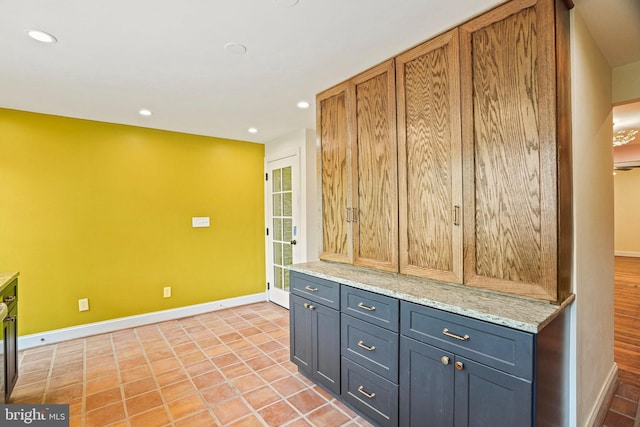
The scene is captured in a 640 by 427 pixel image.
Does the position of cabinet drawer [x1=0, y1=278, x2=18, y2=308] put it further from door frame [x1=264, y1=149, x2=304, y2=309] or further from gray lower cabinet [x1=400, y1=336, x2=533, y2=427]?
door frame [x1=264, y1=149, x2=304, y2=309]

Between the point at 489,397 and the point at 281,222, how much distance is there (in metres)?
3.50

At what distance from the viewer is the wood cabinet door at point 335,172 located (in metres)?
2.53

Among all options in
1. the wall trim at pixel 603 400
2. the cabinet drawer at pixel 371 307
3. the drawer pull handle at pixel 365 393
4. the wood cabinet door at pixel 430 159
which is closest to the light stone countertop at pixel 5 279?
the cabinet drawer at pixel 371 307

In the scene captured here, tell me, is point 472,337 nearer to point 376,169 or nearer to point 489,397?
point 489,397

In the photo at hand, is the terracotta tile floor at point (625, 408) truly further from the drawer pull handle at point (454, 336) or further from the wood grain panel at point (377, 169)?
the wood grain panel at point (377, 169)

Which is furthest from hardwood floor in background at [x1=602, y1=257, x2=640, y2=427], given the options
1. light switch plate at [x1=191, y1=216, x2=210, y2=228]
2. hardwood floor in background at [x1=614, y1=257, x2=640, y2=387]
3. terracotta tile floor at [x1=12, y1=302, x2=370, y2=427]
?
light switch plate at [x1=191, y1=216, x2=210, y2=228]

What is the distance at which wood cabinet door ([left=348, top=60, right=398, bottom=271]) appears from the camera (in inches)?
86.3

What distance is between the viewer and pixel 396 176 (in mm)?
2168

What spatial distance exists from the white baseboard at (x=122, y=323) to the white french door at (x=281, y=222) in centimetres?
49

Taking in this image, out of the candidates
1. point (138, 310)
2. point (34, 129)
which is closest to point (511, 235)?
point (138, 310)

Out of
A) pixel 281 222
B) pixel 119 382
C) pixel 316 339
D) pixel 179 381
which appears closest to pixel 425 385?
pixel 316 339

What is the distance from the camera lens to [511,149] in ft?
5.25

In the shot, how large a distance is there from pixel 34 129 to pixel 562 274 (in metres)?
4.66

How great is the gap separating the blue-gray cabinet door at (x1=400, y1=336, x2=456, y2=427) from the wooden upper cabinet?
50cm
